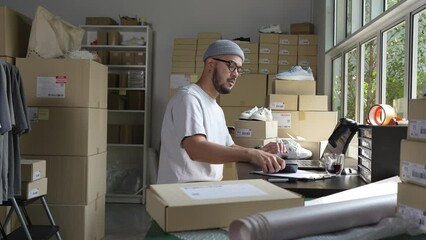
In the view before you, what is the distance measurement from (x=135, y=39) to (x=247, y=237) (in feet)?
17.0

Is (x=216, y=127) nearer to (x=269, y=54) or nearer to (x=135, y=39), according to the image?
(x=269, y=54)

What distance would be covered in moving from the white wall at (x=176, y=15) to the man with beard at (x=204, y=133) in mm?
3827

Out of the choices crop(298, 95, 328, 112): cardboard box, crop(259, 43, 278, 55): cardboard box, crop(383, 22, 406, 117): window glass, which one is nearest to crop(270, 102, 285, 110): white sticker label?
crop(298, 95, 328, 112): cardboard box

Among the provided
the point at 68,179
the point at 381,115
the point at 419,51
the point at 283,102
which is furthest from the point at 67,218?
the point at 419,51

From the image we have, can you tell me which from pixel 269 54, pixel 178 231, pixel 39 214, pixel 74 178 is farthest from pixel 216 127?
pixel 269 54

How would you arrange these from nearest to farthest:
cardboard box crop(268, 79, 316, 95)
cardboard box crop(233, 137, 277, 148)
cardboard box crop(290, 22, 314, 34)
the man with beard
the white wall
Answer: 1. the man with beard
2. cardboard box crop(233, 137, 277, 148)
3. cardboard box crop(268, 79, 316, 95)
4. cardboard box crop(290, 22, 314, 34)
5. the white wall

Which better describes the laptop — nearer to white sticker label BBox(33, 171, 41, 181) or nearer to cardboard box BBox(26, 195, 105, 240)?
white sticker label BBox(33, 171, 41, 181)

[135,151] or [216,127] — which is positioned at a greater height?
[216,127]

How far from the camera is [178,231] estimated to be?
998 mm

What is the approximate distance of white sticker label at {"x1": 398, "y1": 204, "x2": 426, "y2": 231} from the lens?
3.28 ft

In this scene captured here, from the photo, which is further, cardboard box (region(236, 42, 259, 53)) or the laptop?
cardboard box (region(236, 42, 259, 53))

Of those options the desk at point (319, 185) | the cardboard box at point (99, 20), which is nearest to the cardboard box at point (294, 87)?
the desk at point (319, 185)

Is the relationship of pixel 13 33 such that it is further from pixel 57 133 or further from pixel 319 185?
pixel 319 185

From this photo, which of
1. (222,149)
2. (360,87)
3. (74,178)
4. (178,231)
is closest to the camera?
(178,231)
